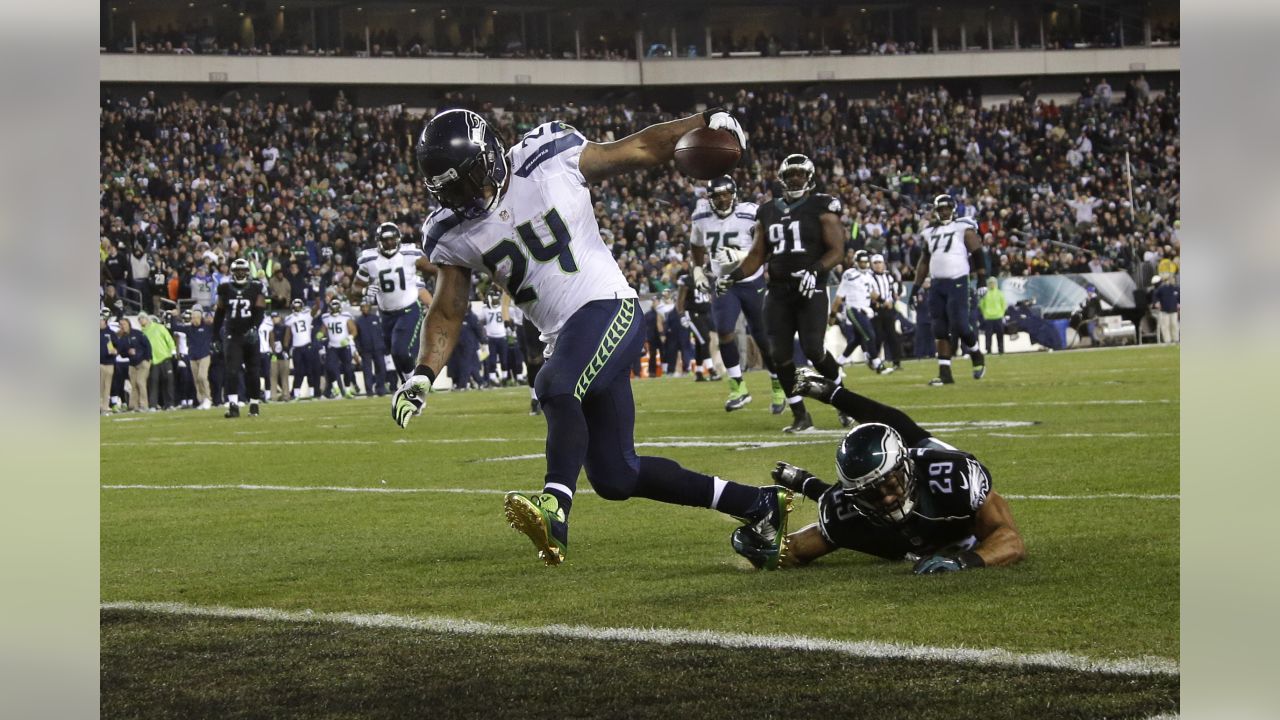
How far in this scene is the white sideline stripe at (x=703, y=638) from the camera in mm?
3715

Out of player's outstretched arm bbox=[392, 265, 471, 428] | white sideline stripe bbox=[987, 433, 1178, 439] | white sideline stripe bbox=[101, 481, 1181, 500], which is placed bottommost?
white sideline stripe bbox=[101, 481, 1181, 500]

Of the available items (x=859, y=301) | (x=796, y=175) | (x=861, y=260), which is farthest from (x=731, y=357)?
(x=861, y=260)

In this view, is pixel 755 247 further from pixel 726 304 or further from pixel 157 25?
pixel 157 25

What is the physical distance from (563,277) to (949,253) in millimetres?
11128

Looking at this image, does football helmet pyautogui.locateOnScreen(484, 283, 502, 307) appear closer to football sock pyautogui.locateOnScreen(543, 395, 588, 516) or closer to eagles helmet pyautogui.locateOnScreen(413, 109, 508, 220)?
eagles helmet pyautogui.locateOnScreen(413, 109, 508, 220)

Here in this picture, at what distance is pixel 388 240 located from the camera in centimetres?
1456

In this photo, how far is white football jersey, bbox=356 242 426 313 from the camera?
14680mm

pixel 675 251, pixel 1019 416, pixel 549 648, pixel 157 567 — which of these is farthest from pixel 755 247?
pixel 675 251

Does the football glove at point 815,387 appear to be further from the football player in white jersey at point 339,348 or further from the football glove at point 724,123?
A: the football player in white jersey at point 339,348

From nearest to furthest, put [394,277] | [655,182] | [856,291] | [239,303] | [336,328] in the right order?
[394,277], [239,303], [856,291], [336,328], [655,182]

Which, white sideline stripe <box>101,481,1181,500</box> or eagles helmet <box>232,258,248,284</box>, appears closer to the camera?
white sideline stripe <box>101,481,1181,500</box>

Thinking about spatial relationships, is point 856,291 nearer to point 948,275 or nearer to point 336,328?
point 948,275

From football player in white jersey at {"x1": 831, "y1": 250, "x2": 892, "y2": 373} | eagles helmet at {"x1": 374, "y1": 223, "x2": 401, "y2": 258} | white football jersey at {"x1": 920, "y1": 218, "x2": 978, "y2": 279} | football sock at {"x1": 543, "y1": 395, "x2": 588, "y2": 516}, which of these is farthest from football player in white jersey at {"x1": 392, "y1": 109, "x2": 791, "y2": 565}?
football player in white jersey at {"x1": 831, "y1": 250, "x2": 892, "y2": 373}

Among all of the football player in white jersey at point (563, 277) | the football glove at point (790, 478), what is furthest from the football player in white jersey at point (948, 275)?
the football player in white jersey at point (563, 277)
